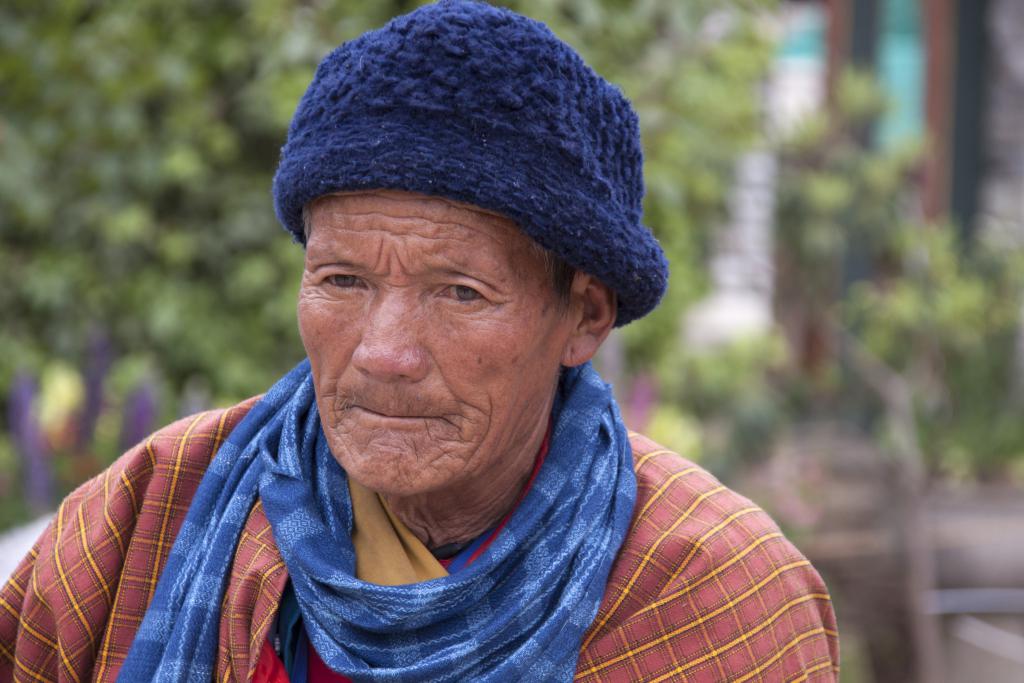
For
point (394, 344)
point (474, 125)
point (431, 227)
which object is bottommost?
point (394, 344)

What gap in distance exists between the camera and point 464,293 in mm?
1613

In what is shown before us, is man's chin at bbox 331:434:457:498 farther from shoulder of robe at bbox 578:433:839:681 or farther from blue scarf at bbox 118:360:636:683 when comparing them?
shoulder of robe at bbox 578:433:839:681

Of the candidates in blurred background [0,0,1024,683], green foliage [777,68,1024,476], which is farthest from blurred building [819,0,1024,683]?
blurred background [0,0,1024,683]

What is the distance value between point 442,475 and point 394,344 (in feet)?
0.65

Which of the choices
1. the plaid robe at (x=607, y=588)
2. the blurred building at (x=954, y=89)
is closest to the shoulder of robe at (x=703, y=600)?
the plaid robe at (x=607, y=588)

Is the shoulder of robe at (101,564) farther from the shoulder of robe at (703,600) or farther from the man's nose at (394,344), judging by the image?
the shoulder of robe at (703,600)

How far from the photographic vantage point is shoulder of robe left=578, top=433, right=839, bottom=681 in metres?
1.66

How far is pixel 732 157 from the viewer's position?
4824 millimetres

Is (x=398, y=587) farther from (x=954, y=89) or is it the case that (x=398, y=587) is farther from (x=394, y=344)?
(x=954, y=89)

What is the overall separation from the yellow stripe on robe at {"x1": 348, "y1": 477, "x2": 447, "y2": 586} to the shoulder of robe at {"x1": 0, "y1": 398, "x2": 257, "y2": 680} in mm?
258

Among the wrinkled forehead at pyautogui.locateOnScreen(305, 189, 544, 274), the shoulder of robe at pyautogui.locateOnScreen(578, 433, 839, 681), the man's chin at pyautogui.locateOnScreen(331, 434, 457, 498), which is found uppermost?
the wrinkled forehead at pyautogui.locateOnScreen(305, 189, 544, 274)

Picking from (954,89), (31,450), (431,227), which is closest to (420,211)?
(431,227)

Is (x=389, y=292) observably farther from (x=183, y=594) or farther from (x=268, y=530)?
(x=183, y=594)

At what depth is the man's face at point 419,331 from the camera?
1580 millimetres
